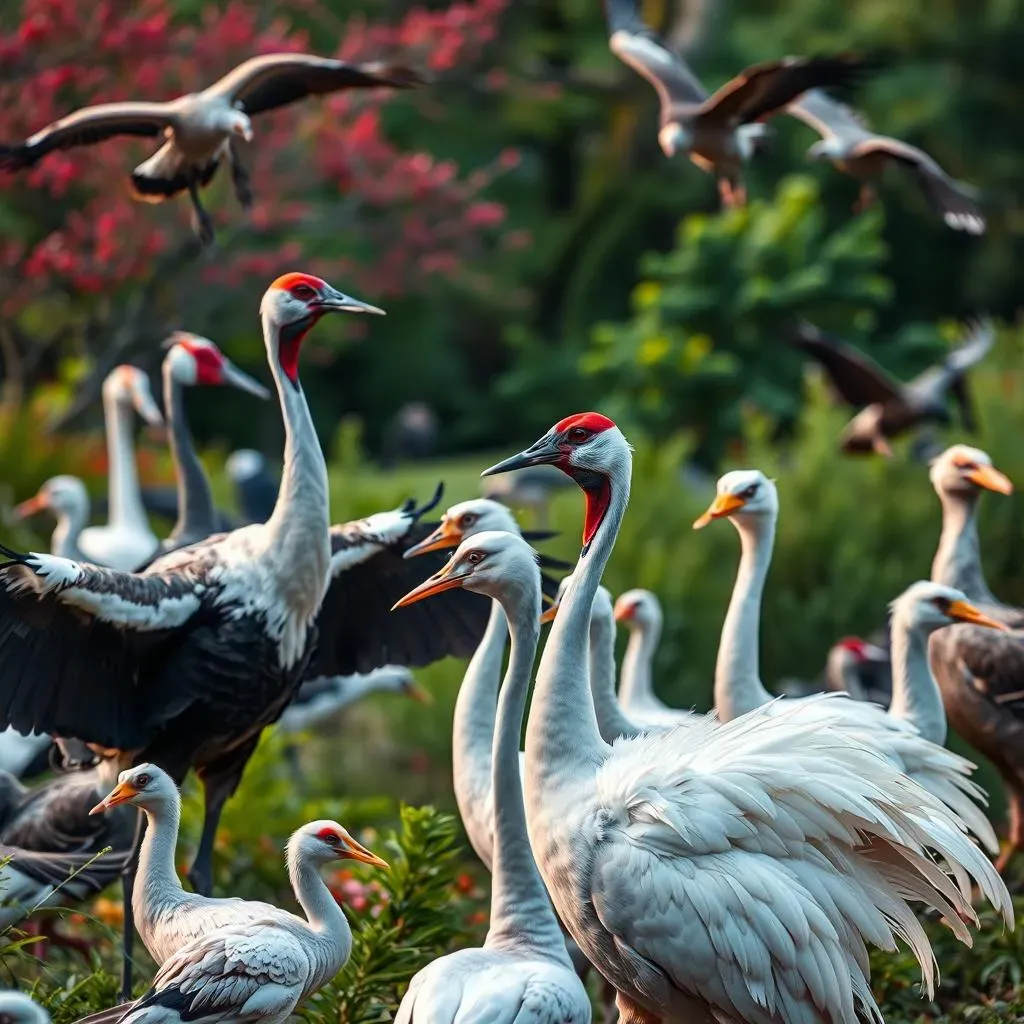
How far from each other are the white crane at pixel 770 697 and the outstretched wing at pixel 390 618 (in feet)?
2.91

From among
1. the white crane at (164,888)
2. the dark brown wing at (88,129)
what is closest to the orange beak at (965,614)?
the white crane at (164,888)

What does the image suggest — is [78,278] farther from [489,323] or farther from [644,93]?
[489,323]

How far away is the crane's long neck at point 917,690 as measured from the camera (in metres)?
5.66

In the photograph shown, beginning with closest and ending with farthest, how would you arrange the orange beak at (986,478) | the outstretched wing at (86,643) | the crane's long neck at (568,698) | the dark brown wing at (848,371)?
the crane's long neck at (568,698), the outstretched wing at (86,643), the orange beak at (986,478), the dark brown wing at (848,371)

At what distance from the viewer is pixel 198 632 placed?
16.3 ft

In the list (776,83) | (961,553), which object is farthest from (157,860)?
(961,553)

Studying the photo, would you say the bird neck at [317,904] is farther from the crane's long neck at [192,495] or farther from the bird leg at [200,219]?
the crane's long neck at [192,495]

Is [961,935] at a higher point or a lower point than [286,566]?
lower

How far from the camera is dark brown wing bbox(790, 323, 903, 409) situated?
9516mm

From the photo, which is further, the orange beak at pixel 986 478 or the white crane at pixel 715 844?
the orange beak at pixel 986 478

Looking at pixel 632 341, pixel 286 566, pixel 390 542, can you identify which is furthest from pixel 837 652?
pixel 632 341

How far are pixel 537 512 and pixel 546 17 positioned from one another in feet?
33.1

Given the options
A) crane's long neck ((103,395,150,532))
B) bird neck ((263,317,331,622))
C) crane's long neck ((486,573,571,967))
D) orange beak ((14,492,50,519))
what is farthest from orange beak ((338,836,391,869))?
orange beak ((14,492,50,519))

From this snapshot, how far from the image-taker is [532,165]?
2139 centimetres
